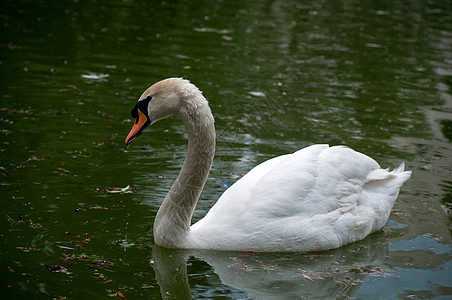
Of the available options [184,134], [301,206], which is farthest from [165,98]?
[184,134]

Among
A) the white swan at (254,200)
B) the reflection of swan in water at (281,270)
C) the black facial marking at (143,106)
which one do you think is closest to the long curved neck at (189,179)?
the white swan at (254,200)

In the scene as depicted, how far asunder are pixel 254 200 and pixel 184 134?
11.6ft

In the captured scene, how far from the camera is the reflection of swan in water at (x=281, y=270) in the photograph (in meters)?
5.62

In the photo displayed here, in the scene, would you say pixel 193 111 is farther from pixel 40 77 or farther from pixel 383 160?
pixel 40 77

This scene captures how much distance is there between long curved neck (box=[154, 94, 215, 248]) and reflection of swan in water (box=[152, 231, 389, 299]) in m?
0.18

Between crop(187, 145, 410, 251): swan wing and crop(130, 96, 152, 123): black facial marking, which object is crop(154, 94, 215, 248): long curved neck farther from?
crop(130, 96, 152, 123): black facial marking

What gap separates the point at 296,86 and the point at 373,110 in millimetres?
1841

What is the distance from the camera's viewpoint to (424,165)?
8789 mm

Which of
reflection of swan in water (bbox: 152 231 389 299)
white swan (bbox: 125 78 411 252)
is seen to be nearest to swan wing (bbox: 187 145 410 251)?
white swan (bbox: 125 78 411 252)

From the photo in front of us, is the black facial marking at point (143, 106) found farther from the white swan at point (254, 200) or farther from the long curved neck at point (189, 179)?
Answer: the long curved neck at point (189, 179)

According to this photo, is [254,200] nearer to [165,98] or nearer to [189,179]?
[189,179]

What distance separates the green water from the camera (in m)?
5.82

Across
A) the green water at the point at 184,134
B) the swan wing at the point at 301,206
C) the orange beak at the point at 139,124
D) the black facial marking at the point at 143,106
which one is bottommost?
the green water at the point at 184,134

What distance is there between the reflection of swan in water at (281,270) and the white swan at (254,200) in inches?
3.7
